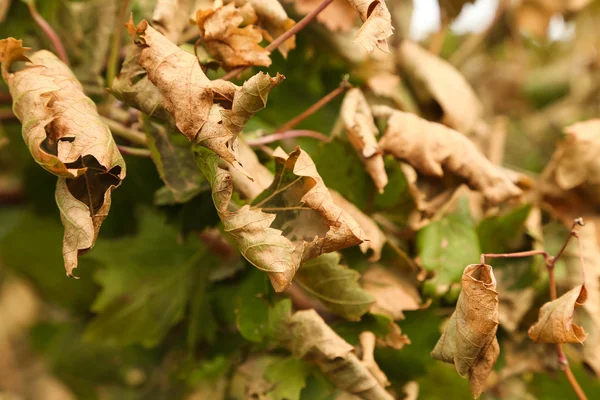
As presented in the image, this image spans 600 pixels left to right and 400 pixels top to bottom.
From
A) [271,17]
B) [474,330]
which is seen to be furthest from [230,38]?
[474,330]

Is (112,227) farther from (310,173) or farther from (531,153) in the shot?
(531,153)

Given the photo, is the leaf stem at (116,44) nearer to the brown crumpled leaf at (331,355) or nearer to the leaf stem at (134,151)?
the leaf stem at (134,151)

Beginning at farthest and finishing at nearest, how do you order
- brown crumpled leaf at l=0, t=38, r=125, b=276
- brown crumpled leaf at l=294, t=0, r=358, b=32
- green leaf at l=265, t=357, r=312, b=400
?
brown crumpled leaf at l=294, t=0, r=358, b=32 < green leaf at l=265, t=357, r=312, b=400 < brown crumpled leaf at l=0, t=38, r=125, b=276

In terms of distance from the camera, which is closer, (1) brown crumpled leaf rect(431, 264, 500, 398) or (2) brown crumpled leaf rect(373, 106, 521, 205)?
Answer: (1) brown crumpled leaf rect(431, 264, 500, 398)

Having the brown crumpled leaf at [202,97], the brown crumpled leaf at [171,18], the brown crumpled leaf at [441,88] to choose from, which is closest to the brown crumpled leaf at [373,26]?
the brown crumpled leaf at [202,97]

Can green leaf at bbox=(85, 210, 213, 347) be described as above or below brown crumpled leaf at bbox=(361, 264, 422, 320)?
below

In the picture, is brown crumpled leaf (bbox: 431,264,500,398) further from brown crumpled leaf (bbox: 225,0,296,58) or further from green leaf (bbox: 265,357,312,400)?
brown crumpled leaf (bbox: 225,0,296,58)

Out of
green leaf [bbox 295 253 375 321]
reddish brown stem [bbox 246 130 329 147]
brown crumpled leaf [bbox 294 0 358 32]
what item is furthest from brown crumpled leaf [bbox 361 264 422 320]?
brown crumpled leaf [bbox 294 0 358 32]
